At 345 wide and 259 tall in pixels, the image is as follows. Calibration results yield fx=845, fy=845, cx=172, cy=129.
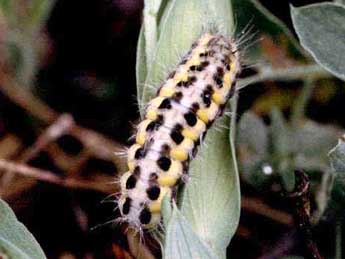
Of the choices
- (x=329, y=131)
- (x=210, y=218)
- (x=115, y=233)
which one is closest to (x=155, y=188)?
(x=210, y=218)

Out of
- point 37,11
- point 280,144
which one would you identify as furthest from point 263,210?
point 37,11

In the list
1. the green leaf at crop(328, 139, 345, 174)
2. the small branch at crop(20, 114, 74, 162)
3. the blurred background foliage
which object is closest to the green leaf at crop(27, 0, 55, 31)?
the blurred background foliage

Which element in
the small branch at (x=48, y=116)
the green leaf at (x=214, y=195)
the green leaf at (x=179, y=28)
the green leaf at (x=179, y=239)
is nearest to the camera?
the green leaf at (x=179, y=239)

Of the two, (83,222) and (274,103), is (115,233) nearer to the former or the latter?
(83,222)

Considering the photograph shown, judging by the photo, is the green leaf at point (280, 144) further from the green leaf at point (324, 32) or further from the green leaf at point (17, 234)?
the green leaf at point (17, 234)

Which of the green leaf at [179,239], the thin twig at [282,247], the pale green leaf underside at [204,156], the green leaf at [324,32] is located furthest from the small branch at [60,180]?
the green leaf at [179,239]
